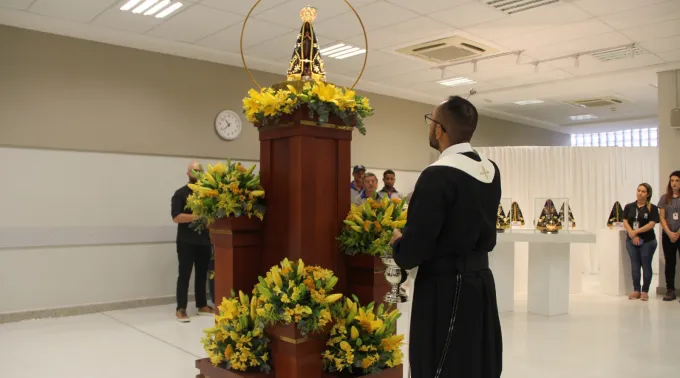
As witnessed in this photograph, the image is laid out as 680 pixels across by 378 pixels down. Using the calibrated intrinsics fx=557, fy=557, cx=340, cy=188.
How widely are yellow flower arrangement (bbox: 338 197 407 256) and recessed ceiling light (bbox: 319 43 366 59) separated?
461 centimetres

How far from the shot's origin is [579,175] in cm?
872

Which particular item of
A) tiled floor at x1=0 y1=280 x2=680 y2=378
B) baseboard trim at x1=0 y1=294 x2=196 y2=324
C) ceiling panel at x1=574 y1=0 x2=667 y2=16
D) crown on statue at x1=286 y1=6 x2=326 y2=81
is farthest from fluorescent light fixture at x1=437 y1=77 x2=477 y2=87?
crown on statue at x1=286 y1=6 x2=326 y2=81

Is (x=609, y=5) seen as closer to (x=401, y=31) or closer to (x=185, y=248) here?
(x=401, y=31)

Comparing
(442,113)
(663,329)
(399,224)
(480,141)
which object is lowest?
(663,329)

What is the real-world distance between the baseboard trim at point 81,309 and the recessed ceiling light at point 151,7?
3.18 m

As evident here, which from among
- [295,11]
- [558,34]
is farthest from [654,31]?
[295,11]

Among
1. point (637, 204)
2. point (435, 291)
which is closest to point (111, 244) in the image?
point (435, 291)

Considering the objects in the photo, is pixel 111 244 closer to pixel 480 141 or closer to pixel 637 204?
pixel 637 204

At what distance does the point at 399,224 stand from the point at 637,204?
5981 mm

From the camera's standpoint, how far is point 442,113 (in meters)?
2.09

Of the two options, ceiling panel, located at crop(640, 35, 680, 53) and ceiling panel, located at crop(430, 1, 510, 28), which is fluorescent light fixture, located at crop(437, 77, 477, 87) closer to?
ceiling panel, located at crop(640, 35, 680, 53)

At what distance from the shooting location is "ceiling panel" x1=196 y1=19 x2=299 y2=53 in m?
6.07

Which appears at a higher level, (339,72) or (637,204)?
(339,72)

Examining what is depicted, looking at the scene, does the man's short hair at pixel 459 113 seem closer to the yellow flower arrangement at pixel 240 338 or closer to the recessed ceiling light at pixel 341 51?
the yellow flower arrangement at pixel 240 338
